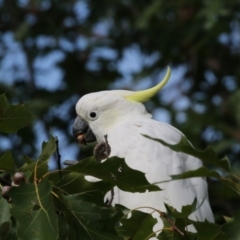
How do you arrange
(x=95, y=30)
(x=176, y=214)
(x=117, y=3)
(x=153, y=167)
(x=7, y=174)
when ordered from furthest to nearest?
(x=95, y=30)
(x=117, y=3)
(x=153, y=167)
(x=7, y=174)
(x=176, y=214)

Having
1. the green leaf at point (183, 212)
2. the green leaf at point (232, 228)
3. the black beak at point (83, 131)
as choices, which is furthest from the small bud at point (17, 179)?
the black beak at point (83, 131)

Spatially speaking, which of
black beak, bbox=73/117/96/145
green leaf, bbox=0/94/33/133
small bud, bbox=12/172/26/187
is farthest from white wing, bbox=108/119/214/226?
small bud, bbox=12/172/26/187

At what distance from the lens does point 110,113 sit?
3441 mm

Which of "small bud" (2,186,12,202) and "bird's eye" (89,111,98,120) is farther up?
"small bud" (2,186,12,202)

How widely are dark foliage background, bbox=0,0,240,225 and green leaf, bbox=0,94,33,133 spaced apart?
3526mm

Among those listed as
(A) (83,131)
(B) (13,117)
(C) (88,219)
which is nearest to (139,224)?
(C) (88,219)

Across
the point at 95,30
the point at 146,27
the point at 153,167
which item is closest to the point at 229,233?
the point at 153,167

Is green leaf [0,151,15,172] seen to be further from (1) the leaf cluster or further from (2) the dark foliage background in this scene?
(2) the dark foliage background

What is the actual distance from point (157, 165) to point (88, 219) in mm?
1039

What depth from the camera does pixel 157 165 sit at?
3025 millimetres

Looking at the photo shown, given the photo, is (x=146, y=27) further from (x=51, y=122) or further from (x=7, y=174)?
(x=7, y=174)

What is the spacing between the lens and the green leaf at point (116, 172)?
2.05 meters

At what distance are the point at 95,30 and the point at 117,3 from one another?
2.37 ft

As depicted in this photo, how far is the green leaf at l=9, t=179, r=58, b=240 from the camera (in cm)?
191
